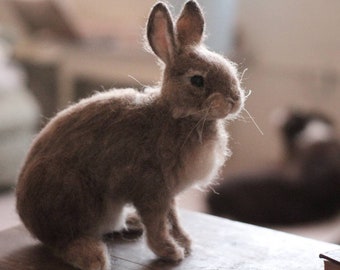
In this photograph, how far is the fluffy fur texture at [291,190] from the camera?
222 centimetres

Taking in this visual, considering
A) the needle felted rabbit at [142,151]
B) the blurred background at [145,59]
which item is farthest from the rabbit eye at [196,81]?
the blurred background at [145,59]

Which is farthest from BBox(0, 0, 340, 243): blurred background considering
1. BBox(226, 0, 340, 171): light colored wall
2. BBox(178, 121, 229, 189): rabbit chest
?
BBox(178, 121, 229, 189): rabbit chest

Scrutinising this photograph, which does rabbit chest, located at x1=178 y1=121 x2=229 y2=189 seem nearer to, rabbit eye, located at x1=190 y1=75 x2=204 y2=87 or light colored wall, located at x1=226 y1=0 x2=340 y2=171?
rabbit eye, located at x1=190 y1=75 x2=204 y2=87

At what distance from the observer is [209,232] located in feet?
3.51

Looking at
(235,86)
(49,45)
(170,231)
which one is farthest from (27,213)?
(49,45)

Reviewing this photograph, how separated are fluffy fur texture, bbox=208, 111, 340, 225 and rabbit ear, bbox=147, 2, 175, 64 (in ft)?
4.60

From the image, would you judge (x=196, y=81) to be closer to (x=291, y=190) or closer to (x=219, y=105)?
(x=219, y=105)

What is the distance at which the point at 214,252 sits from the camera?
38.9 inches

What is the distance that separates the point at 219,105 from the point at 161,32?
0.39 feet

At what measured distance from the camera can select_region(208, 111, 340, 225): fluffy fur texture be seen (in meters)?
2.22

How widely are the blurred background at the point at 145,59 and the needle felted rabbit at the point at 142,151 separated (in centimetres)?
156

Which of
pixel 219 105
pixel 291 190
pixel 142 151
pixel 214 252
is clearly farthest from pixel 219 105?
pixel 291 190

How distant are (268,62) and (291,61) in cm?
10

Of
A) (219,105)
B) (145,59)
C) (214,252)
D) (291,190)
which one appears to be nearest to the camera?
(219,105)
